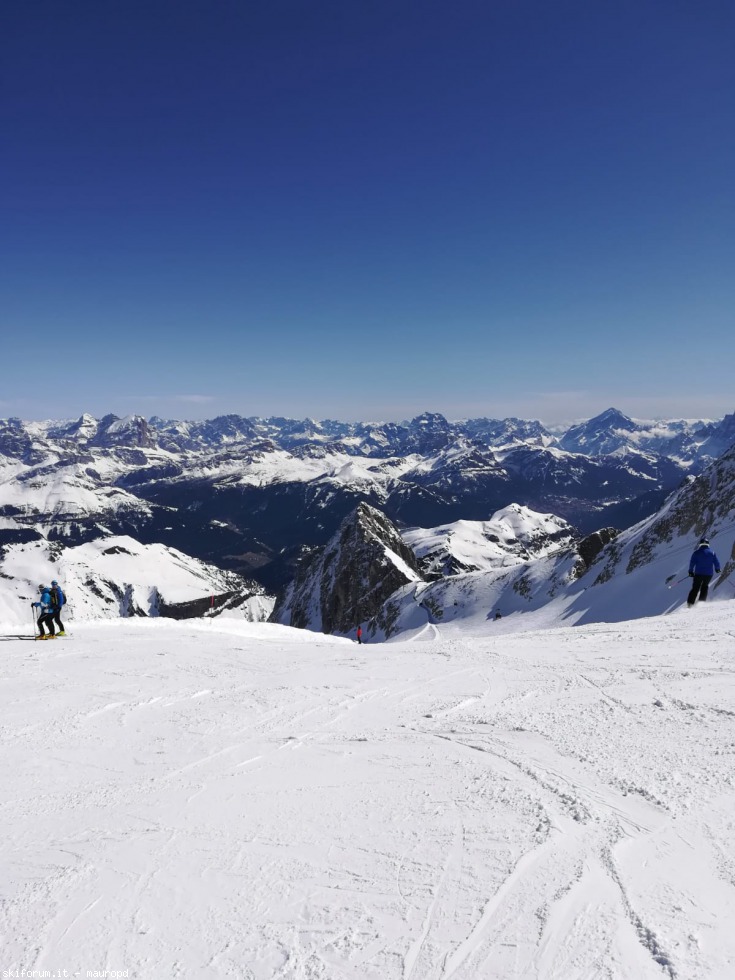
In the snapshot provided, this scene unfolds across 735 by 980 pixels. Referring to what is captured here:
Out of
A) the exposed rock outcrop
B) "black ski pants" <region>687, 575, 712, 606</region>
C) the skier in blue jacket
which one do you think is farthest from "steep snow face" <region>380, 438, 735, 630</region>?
the skier in blue jacket

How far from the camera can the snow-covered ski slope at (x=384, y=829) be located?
3.86 m

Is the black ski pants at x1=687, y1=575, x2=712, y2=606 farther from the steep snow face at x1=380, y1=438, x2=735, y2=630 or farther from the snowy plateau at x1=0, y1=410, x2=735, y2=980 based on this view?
the snowy plateau at x1=0, y1=410, x2=735, y2=980

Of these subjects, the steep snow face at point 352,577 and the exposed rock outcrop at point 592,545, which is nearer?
the exposed rock outcrop at point 592,545

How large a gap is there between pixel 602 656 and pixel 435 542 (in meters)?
180

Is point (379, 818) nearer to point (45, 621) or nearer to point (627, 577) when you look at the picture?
point (45, 621)

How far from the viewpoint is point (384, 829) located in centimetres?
537

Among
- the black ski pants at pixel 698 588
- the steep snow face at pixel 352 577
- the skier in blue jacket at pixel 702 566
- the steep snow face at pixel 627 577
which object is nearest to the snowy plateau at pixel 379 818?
the skier in blue jacket at pixel 702 566

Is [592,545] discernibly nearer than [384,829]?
No

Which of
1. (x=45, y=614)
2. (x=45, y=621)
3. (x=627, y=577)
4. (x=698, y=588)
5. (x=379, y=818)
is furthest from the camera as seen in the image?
(x=627, y=577)

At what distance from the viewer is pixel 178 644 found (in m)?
16.8

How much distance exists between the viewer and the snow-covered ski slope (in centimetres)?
386

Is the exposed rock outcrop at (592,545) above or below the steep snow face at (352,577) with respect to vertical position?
above

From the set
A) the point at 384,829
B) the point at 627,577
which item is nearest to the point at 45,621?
the point at 384,829

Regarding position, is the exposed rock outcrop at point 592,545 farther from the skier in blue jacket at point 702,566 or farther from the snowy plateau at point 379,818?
the snowy plateau at point 379,818
